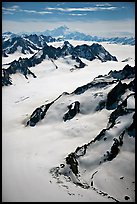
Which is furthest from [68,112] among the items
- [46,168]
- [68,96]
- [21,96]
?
[21,96]

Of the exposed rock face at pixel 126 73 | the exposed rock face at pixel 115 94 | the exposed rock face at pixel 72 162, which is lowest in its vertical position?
the exposed rock face at pixel 72 162

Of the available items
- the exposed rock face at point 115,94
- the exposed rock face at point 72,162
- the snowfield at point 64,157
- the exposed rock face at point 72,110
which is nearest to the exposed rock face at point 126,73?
the snowfield at point 64,157

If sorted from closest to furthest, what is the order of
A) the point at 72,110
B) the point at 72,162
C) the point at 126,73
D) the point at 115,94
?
the point at 72,162
the point at 72,110
the point at 115,94
the point at 126,73

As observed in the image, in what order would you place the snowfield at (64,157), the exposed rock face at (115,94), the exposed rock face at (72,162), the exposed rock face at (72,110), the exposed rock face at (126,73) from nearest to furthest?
1. the snowfield at (64,157)
2. the exposed rock face at (72,162)
3. the exposed rock face at (115,94)
4. the exposed rock face at (72,110)
5. the exposed rock face at (126,73)

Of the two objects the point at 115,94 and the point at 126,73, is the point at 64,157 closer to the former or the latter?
the point at 115,94

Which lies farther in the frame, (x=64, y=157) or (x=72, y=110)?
(x=72, y=110)

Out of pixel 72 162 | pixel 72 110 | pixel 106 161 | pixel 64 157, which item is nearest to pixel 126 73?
pixel 72 110

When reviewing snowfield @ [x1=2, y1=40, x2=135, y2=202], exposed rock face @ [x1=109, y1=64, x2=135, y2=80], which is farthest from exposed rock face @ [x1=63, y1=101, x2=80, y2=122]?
exposed rock face @ [x1=109, y1=64, x2=135, y2=80]

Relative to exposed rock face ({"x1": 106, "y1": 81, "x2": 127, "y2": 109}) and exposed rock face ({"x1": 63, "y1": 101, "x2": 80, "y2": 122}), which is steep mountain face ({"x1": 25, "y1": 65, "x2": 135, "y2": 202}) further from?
exposed rock face ({"x1": 63, "y1": 101, "x2": 80, "y2": 122})

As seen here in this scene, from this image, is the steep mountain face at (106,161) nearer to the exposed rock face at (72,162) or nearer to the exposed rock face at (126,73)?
the exposed rock face at (72,162)
